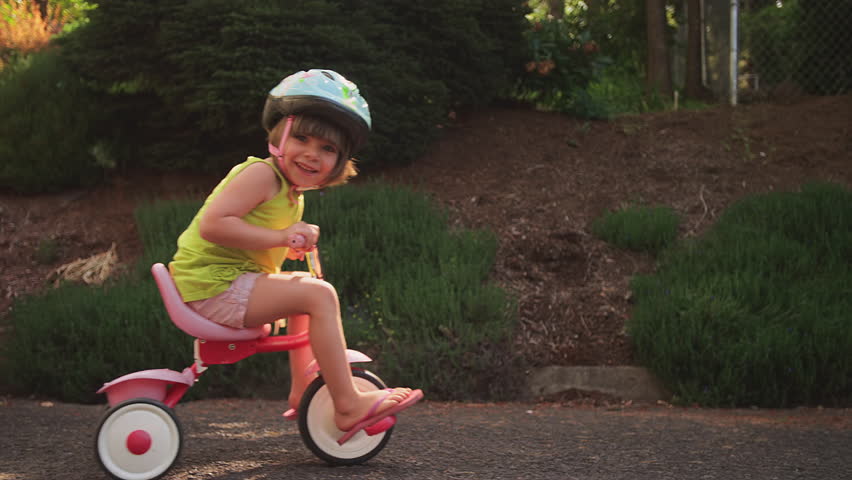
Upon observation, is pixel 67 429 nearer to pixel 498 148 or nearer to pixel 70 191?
pixel 70 191

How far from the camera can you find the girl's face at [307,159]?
9.62 feet

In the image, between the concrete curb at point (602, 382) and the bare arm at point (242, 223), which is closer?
the bare arm at point (242, 223)

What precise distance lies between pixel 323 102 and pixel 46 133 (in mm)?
4522

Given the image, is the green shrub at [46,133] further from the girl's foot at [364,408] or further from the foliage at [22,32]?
the girl's foot at [364,408]

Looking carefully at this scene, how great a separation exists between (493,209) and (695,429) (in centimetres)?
269

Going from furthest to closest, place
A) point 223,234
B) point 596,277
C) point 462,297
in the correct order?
point 596,277 → point 462,297 → point 223,234

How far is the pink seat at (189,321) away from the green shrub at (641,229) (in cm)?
333

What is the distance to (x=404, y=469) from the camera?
3059mm

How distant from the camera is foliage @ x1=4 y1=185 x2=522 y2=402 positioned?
15.5 feet

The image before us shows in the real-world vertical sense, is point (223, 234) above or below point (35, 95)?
below

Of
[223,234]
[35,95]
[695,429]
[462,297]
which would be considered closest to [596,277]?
[462,297]

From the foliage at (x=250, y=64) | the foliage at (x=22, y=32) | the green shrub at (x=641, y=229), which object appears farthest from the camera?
the foliage at (x=22, y=32)

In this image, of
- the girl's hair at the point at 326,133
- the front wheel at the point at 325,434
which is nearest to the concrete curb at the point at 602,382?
the front wheel at the point at 325,434

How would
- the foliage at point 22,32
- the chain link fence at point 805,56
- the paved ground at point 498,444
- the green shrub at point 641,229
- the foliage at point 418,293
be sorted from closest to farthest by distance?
the paved ground at point 498,444
the foliage at point 418,293
the green shrub at point 641,229
the foliage at point 22,32
the chain link fence at point 805,56
